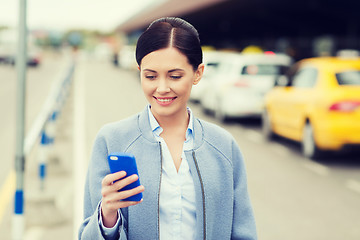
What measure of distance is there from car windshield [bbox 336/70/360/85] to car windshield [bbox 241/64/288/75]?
4.85 metres

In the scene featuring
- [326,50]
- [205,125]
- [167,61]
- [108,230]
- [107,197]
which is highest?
[326,50]

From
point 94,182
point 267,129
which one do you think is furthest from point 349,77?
point 94,182

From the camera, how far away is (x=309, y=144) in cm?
985

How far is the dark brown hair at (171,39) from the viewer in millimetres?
1979

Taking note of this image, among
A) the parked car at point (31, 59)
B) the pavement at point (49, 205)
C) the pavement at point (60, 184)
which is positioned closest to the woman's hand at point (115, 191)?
the pavement at point (49, 205)

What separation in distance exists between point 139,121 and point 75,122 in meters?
13.0

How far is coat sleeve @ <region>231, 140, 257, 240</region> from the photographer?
2121mm

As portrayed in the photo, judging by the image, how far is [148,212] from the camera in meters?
1.95

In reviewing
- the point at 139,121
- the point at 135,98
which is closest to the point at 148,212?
the point at 139,121

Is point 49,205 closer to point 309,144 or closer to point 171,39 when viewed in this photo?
point 171,39

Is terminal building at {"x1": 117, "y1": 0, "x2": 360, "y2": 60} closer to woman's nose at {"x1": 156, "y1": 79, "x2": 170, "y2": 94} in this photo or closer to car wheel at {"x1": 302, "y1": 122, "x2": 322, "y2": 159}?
car wheel at {"x1": 302, "y1": 122, "x2": 322, "y2": 159}

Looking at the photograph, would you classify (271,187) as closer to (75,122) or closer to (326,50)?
(75,122)

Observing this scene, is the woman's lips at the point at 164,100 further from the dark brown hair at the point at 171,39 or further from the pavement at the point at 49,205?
the pavement at the point at 49,205

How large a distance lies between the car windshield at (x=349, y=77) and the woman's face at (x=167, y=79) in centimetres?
788
